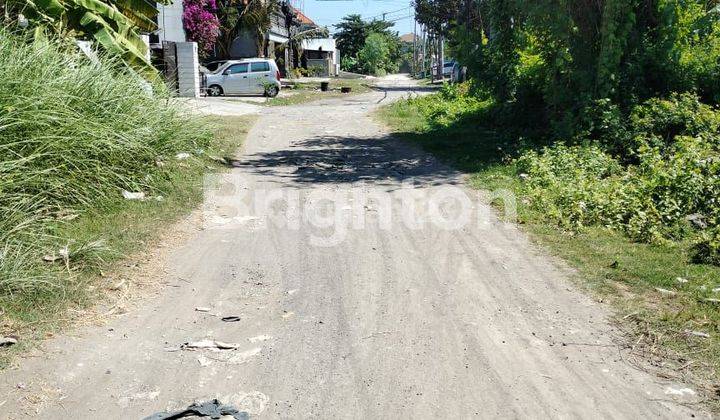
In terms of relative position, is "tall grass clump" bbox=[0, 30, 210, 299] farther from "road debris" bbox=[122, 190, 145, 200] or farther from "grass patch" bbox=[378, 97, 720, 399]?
"grass patch" bbox=[378, 97, 720, 399]

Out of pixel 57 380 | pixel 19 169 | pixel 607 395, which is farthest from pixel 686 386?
pixel 19 169

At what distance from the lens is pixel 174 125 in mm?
10016

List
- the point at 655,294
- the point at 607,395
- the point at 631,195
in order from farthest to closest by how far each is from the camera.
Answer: the point at 631,195, the point at 655,294, the point at 607,395

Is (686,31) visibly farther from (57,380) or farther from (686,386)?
(57,380)

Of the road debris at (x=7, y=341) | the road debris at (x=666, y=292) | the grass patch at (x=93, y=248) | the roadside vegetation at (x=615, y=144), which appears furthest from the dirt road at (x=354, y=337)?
the road debris at (x=666, y=292)

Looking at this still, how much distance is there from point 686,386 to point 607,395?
523mm

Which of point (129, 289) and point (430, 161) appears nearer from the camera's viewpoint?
point (129, 289)

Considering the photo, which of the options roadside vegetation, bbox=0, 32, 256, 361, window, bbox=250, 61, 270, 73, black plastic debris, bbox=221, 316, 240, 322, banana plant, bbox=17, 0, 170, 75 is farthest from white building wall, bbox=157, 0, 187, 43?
black plastic debris, bbox=221, 316, 240, 322

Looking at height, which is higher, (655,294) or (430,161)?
(430,161)

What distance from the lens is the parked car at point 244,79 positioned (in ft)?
88.0

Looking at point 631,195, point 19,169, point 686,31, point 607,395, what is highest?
point 686,31

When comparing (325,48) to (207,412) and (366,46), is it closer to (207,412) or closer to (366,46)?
(366,46)

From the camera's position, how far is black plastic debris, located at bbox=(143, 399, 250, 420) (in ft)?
11.8

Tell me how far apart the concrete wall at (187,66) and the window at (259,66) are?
3554 millimetres
